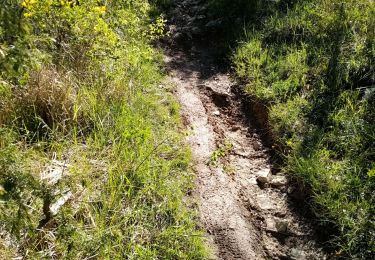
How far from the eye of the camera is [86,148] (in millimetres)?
3590

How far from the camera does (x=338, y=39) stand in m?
5.06

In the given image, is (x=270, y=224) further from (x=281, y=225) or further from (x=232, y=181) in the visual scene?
(x=232, y=181)

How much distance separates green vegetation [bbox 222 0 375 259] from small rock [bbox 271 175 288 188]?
0.15 meters

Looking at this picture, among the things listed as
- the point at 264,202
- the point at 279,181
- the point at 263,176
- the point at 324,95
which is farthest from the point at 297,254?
the point at 324,95

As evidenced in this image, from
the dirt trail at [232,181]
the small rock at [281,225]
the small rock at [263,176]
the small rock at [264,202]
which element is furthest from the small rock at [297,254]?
the small rock at [263,176]

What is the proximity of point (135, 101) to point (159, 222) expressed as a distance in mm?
1659

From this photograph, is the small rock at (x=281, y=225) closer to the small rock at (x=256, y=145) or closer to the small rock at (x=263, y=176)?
the small rock at (x=263, y=176)

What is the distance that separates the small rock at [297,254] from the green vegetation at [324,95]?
1.00 ft

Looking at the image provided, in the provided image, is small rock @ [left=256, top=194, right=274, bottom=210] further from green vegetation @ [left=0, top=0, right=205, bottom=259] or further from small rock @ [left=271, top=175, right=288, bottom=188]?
green vegetation @ [left=0, top=0, right=205, bottom=259]

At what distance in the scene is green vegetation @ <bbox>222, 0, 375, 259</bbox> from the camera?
343 cm

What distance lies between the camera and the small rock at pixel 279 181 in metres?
3.92

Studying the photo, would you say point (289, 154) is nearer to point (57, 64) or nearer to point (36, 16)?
point (57, 64)

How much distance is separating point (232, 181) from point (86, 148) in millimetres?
1580

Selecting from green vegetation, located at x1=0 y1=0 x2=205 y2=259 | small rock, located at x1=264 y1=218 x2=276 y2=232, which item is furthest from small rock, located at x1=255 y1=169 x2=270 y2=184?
green vegetation, located at x1=0 y1=0 x2=205 y2=259
